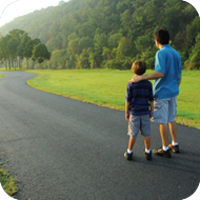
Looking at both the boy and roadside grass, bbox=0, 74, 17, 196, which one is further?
the boy

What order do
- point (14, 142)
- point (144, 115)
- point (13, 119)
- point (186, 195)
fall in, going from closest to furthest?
1. point (186, 195)
2. point (144, 115)
3. point (14, 142)
4. point (13, 119)

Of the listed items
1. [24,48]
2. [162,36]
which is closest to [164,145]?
[162,36]

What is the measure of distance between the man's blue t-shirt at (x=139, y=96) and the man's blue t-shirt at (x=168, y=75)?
211 millimetres

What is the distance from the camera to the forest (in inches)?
1168

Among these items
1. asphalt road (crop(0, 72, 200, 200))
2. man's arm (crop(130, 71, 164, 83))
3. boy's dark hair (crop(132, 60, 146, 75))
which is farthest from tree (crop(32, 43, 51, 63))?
man's arm (crop(130, 71, 164, 83))

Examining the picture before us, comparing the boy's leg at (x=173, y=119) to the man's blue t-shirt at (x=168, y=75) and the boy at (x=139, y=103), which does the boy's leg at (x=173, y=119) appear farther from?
the boy at (x=139, y=103)

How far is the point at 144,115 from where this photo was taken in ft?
10.4

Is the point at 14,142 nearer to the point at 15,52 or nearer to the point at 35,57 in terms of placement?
the point at 35,57

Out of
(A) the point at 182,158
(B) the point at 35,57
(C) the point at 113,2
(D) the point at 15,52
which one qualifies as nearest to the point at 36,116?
(A) the point at 182,158

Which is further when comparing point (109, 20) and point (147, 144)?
point (109, 20)

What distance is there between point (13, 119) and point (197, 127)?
16.4ft

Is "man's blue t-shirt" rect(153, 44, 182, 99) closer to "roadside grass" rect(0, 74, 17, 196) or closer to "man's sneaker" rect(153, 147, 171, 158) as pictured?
"man's sneaker" rect(153, 147, 171, 158)

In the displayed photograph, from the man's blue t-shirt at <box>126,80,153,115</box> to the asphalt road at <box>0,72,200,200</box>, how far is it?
81 centimetres

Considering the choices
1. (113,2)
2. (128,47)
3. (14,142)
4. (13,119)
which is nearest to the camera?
(14,142)
